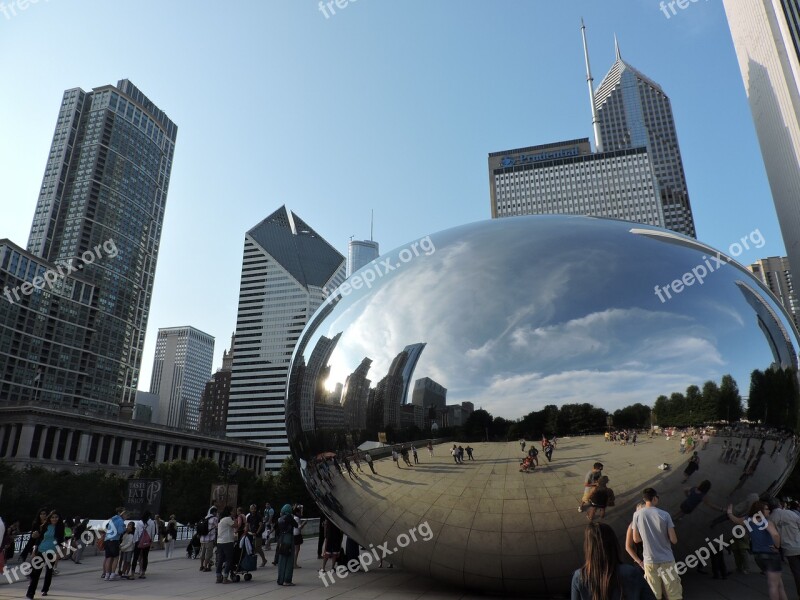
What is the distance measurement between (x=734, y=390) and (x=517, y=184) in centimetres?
17731

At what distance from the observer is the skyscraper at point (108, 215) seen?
15012 centimetres

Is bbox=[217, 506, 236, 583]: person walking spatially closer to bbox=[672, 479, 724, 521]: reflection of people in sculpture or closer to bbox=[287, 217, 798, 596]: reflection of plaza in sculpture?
bbox=[287, 217, 798, 596]: reflection of plaza in sculpture

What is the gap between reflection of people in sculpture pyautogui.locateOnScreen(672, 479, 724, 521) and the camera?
6.32m

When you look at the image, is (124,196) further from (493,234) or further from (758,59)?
(493,234)

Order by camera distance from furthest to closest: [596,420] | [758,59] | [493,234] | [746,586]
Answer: [758,59], [746,586], [493,234], [596,420]

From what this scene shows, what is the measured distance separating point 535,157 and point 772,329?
607 ft

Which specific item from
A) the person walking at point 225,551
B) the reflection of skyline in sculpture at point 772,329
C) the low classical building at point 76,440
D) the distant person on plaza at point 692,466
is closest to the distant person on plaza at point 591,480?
the distant person on plaza at point 692,466

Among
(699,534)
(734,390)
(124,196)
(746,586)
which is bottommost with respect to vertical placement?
(746,586)

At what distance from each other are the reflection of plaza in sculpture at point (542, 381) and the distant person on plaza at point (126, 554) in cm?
784

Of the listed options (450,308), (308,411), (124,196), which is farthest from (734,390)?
(124,196)

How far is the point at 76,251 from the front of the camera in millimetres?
156500

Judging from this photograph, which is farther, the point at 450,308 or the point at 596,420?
the point at 450,308

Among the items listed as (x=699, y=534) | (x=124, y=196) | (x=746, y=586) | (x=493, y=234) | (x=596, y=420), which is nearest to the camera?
(x=596, y=420)

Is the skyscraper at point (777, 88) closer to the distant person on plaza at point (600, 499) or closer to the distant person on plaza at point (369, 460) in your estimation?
the distant person on plaza at point (600, 499)
